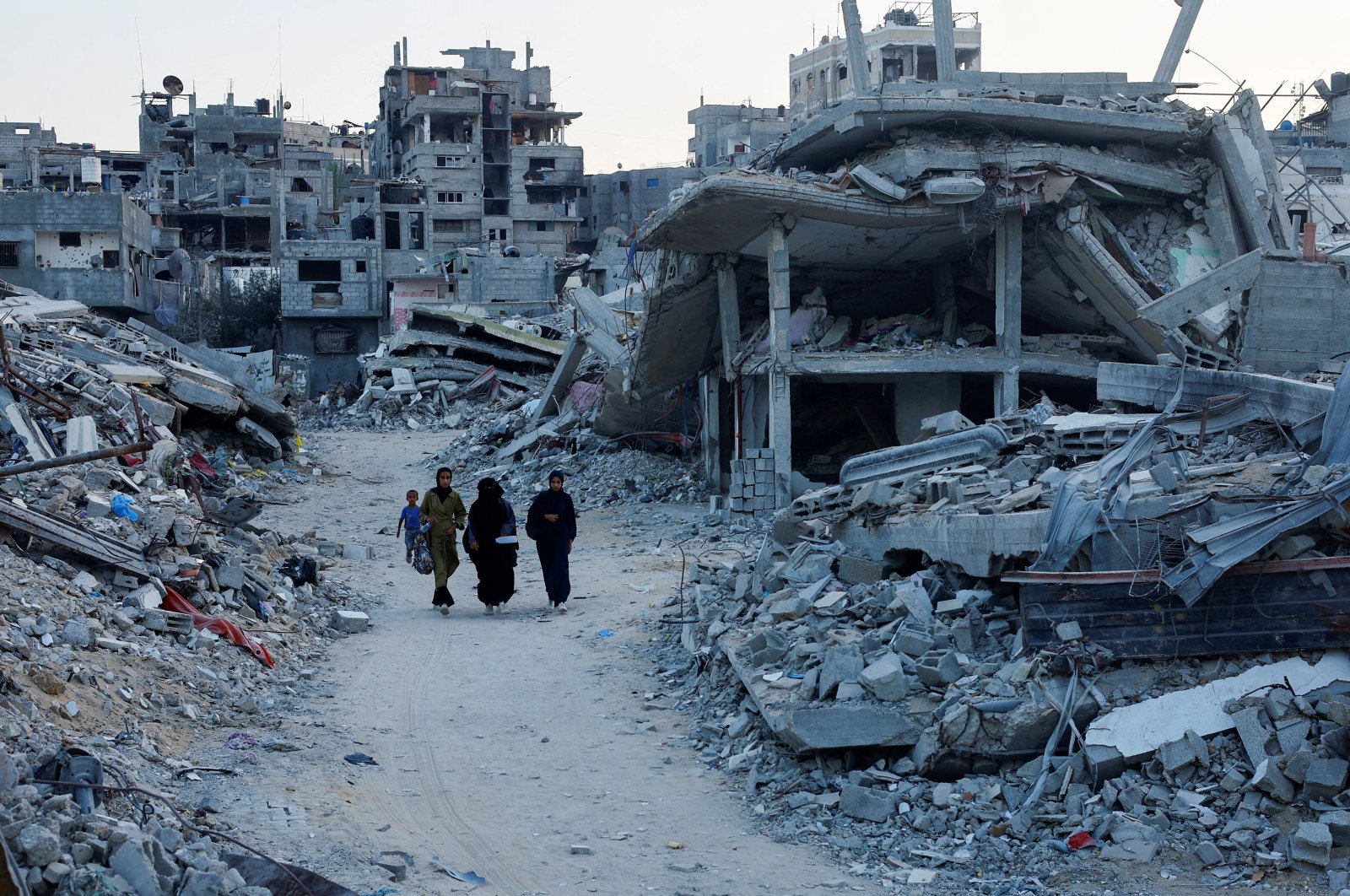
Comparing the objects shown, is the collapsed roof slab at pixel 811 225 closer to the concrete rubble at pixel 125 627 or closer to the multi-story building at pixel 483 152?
the concrete rubble at pixel 125 627

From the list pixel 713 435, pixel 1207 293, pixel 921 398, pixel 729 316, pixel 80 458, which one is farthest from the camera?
pixel 713 435

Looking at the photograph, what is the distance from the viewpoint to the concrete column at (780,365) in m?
18.7

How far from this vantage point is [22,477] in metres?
12.6

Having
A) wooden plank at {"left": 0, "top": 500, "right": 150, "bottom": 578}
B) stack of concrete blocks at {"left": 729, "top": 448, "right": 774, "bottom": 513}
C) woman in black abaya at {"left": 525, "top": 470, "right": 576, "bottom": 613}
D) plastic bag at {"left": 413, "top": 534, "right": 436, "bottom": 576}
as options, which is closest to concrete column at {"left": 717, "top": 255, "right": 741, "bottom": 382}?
stack of concrete blocks at {"left": 729, "top": 448, "right": 774, "bottom": 513}

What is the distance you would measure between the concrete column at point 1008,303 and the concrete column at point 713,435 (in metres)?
4.64

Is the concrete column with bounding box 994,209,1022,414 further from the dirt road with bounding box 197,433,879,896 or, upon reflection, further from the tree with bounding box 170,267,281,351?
the tree with bounding box 170,267,281,351

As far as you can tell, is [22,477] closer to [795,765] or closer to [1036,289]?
[795,765]

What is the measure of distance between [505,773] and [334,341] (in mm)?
41633

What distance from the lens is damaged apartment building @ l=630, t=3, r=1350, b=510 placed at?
55.4ft

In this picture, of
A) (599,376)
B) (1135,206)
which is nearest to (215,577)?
(1135,206)

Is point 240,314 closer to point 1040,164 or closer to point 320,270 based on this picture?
point 320,270

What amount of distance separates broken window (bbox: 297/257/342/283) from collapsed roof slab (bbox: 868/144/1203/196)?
31776 mm

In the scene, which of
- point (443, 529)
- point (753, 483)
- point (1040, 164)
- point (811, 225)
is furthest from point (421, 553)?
point (1040, 164)

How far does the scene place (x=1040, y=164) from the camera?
18.0 meters
